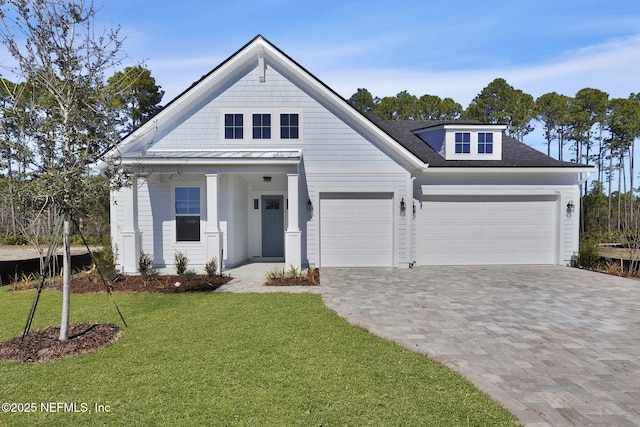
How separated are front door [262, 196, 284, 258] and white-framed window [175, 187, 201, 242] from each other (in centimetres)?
244

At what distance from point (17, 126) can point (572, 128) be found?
40.6m

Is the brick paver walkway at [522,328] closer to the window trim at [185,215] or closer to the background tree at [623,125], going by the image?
the window trim at [185,215]

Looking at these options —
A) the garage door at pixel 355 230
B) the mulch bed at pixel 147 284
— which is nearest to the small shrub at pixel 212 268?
the mulch bed at pixel 147 284

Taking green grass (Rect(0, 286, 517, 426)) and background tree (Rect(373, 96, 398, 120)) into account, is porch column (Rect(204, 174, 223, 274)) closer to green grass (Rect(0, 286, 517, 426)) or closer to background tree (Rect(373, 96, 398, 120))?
green grass (Rect(0, 286, 517, 426))

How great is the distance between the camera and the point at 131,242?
10.3 meters

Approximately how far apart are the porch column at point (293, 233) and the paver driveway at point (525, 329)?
1068mm

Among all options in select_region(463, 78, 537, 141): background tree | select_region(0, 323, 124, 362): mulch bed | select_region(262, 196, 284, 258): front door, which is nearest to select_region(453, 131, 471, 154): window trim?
select_region(262, 196, 284, 258): front door

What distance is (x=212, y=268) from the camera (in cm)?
966

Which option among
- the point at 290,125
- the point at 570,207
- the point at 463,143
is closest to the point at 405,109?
the point at 463,143

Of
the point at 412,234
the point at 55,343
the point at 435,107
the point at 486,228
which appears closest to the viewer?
the point at 55,343

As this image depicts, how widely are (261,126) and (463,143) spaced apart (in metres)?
7.55

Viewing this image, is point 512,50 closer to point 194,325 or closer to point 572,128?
point 194,325

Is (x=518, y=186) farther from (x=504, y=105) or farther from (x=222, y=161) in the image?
(x=504, y=105)

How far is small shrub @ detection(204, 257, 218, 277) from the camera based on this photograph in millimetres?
9605
